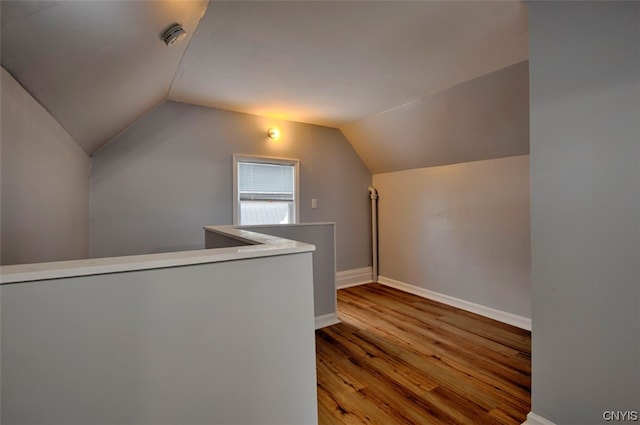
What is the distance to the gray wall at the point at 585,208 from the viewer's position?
1239 mm

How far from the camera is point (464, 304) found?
11.1 feet

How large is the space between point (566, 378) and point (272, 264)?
60.6 inches

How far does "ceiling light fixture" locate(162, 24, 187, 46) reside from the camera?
161cm

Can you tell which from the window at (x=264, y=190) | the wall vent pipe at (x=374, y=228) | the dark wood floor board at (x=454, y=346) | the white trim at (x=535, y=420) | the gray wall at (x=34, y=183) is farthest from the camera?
the wall vent pipe at (x=374, y=228)

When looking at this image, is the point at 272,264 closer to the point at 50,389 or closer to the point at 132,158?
the point at 50,389

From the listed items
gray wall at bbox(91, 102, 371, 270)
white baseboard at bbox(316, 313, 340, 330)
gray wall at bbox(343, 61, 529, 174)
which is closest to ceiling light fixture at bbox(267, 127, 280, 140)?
gray wall at bbox(91, 102, 371, 270)

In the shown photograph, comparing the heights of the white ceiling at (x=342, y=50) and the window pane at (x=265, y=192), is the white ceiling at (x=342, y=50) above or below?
above

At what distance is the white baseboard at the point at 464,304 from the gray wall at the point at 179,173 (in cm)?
142

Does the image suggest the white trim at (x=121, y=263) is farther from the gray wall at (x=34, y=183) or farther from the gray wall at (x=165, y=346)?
the gray wall at (x=34, y=183)

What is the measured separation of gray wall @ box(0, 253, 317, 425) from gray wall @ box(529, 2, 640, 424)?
1235 mm

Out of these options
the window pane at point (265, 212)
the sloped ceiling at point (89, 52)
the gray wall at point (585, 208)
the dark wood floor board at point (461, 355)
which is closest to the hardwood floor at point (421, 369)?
the dark wood floor board at point (461, 355)

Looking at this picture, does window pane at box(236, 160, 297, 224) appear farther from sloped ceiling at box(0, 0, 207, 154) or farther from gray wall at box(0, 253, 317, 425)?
gray wall at box(0, 253, 317, 425)

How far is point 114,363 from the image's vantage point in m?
0.85

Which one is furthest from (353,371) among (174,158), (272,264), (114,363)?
(174,158)
